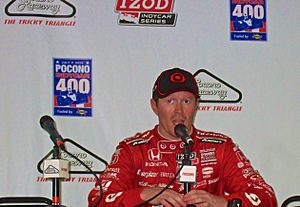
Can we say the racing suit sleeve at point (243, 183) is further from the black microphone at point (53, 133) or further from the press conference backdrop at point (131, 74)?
the black microphone at point (53, 133)

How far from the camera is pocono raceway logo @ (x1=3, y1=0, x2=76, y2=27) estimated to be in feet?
10.6

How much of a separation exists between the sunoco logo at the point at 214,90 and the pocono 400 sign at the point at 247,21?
0.86 feet

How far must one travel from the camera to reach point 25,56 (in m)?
3.21

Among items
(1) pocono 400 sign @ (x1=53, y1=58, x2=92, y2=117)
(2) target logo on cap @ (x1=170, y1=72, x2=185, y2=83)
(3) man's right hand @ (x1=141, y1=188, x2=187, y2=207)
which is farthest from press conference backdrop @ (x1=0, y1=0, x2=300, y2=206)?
(3) man's right hand @ (x1=141, y1=188, x2=187, y2=207)

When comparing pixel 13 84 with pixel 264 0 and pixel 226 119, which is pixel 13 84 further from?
pixel 264 0

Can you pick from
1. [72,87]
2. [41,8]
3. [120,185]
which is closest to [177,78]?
[120,185]

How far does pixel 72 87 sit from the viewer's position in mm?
3219

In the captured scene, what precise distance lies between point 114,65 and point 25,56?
471mm

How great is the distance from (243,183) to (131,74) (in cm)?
95

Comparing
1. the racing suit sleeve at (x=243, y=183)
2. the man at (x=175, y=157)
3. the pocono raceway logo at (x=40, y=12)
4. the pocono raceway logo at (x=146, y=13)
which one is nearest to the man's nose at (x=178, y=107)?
the man at (x=175, y=157)

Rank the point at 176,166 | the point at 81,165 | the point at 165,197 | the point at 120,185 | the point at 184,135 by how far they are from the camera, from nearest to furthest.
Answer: the point at 184,135, the point at 165,197, the point at 120,185, the point at 176,166, the point at 81,165

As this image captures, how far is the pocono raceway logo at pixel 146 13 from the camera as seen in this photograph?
3330 mm

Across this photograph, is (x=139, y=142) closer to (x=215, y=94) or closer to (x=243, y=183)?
(x=243, y=183)

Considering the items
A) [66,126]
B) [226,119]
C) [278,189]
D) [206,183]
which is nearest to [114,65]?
[66,126]
